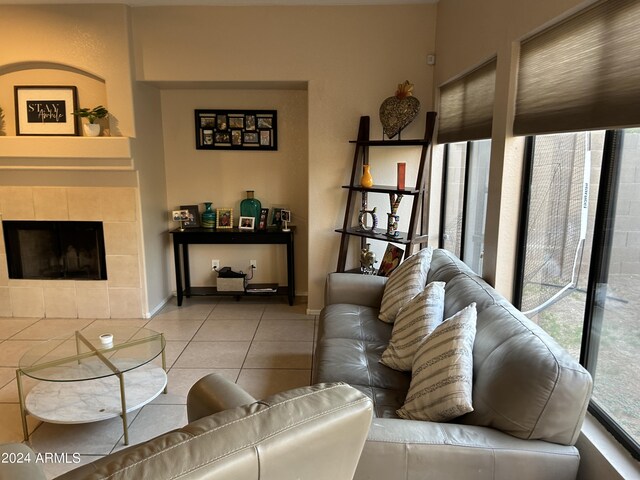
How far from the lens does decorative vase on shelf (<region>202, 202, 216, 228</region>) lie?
14.3 ft

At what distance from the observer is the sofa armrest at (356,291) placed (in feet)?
10.2

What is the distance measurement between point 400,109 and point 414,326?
6.62 ft

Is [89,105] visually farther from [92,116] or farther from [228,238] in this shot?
[228,238]

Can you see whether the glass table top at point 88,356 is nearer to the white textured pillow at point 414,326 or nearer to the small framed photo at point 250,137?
the white textured pillow at point 414,326

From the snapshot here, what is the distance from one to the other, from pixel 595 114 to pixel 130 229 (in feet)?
11.6

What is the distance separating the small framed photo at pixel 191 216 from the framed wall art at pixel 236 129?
23.5 inches

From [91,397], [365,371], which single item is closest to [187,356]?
[91,397]

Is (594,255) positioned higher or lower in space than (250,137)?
lower

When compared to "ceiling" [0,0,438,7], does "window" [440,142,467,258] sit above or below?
below

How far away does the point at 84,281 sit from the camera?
3990 millimetres

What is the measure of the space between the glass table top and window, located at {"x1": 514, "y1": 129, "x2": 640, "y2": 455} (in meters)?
2.15

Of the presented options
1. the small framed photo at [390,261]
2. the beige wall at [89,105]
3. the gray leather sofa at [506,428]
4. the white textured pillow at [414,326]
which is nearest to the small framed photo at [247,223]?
the beige wall at [89,105]

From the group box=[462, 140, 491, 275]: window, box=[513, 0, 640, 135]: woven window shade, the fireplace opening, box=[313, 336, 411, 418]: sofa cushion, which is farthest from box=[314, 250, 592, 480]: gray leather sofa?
the fireplace opening

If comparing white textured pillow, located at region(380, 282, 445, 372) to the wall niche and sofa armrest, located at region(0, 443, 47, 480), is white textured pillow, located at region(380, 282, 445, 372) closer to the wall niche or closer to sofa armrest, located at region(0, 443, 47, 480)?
sofa armrest, located at region(0, 443, 47, 480)
